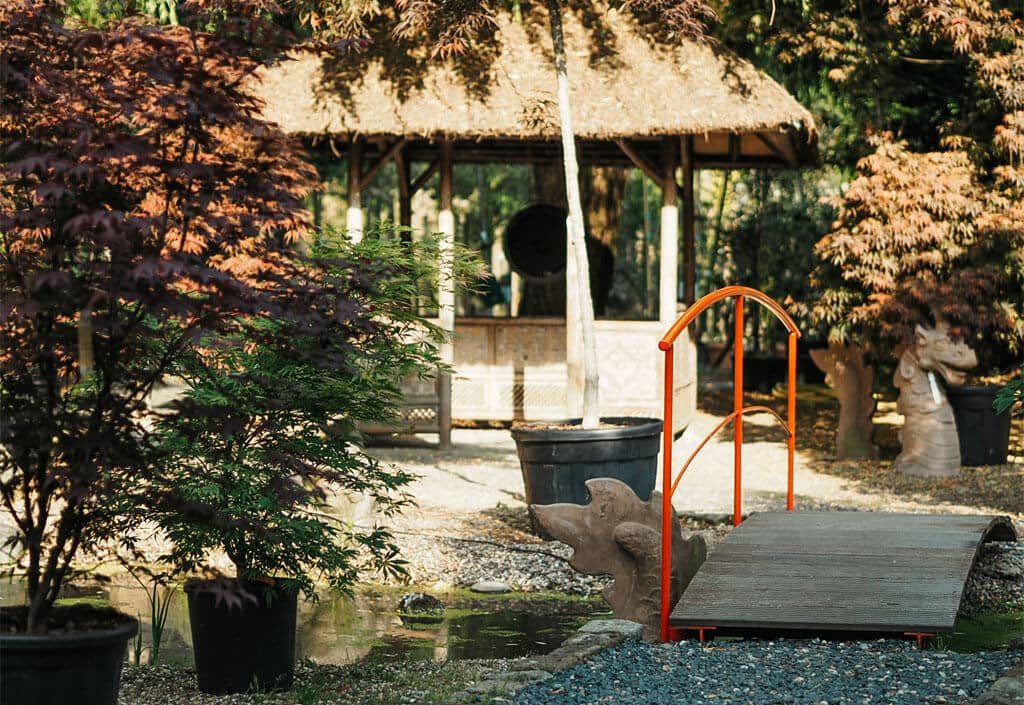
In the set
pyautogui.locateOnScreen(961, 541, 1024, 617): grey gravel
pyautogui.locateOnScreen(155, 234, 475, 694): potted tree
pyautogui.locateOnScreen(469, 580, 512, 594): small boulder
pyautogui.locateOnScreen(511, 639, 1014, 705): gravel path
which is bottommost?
pyautogui.locateOnScreen(469, 580, 512, 594): small boulder

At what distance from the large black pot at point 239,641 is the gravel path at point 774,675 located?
108 cm

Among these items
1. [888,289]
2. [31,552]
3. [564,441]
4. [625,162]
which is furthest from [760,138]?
[31,552]

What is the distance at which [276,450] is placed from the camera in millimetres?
4918

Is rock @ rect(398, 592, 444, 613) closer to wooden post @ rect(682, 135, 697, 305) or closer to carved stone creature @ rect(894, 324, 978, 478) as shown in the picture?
carved stone creature @ rect(894, 324, 978, 478)

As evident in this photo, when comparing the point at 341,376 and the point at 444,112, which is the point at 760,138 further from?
the point at 341,376

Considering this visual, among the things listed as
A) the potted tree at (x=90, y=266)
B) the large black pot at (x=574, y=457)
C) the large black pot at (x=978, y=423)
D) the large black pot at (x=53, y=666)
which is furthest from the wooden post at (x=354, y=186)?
the large black pot at (x=53, y=666)

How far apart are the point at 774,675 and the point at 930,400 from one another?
21.1ft

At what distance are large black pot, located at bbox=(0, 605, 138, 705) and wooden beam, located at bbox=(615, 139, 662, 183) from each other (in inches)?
330

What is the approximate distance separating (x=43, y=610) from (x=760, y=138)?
32.1 feet

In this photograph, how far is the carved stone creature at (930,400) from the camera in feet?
34.5

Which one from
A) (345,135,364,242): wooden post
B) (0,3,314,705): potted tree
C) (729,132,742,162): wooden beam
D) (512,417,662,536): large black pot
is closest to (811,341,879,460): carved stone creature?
(729,132,742,162): wooden beam

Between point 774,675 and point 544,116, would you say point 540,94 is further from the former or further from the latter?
point 774,675

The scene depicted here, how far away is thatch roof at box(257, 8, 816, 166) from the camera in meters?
11.1

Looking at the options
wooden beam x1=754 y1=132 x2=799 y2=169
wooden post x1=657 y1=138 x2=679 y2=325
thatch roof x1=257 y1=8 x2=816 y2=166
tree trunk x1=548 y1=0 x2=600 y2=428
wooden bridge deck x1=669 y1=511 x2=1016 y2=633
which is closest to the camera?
wooden bridge deck x1=669 y1=511 x2=1016 y2=633
